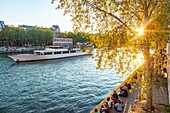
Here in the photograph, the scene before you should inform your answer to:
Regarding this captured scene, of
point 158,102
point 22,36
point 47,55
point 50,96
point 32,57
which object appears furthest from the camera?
point 22,36

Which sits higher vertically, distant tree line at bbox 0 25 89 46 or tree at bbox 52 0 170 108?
distant tree line at bbox 0 25 89 46

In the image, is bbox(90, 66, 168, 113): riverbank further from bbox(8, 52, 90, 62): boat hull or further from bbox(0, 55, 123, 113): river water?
bbox(8, 52, 90, 62): boat hull

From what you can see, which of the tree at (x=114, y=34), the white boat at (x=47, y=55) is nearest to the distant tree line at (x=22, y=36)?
the white boat at (x=47, y=55)

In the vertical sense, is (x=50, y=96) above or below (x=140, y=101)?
below

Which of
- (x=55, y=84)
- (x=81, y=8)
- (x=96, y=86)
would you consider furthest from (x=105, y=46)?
(x=55, y=84)

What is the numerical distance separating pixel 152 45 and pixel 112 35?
6.95 feet

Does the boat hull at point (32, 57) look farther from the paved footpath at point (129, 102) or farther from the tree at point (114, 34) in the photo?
the tree at point (114, 34)

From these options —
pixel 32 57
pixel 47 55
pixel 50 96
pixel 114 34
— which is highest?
pixel 114 34

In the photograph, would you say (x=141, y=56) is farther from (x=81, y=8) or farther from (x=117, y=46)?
(x=81, y=8)

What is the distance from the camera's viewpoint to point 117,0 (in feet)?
29.9

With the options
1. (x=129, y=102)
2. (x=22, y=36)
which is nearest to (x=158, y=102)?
(x=129, y=102)

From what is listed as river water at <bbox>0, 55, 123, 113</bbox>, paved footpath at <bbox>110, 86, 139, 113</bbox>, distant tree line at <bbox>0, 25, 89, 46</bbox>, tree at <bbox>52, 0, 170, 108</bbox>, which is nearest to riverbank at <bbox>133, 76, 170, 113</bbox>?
paved footpath at <bbox>110, 86, 139, 113</bbox>

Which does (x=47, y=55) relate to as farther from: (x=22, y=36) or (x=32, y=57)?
(x=22, y=36)

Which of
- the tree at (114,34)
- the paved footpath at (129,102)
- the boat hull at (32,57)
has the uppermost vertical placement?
the tree at (114,34)
